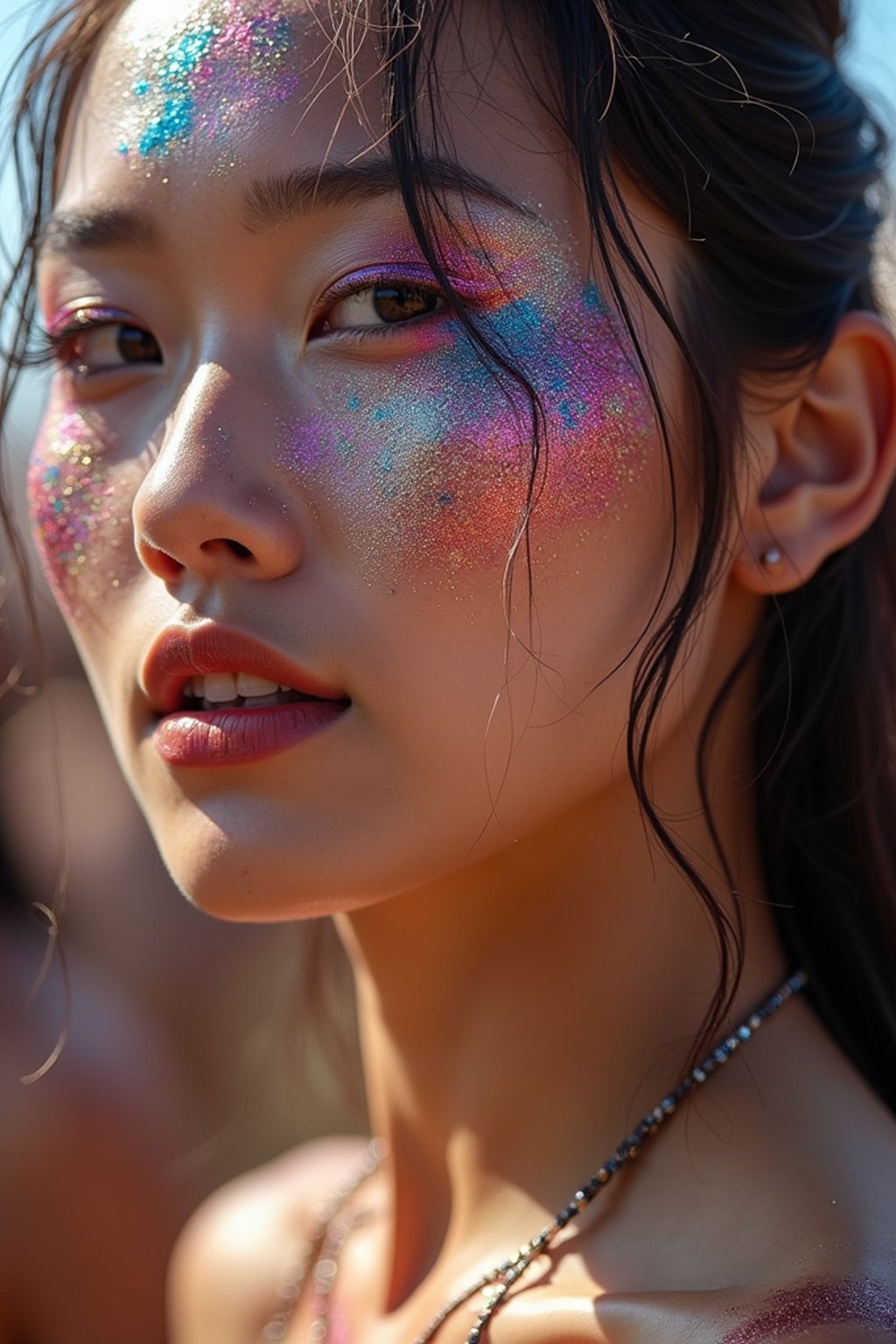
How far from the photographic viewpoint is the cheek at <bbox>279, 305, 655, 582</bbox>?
1.43 meters

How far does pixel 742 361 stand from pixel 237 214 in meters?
0.55

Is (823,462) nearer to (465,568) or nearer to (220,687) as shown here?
(465,568)

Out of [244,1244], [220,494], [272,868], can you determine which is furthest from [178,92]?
[244,1244]

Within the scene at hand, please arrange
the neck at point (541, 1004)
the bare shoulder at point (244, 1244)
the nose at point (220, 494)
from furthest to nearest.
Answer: the bare shoulder at point (244, 1244) → the neck at point (541, 1004) → the nose at point (220, 494)

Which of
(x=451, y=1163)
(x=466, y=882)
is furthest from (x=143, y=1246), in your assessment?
(x=466, y=882)

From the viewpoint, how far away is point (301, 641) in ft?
4.67

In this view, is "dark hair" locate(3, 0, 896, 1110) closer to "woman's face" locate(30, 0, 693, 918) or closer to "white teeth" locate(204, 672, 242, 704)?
"woman's face" locate(30, 0, 693, 918)

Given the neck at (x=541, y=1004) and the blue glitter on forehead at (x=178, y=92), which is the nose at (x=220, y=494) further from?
the neck at (x=541, y=1004)

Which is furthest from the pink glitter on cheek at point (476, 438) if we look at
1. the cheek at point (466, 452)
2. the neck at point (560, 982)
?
the neck at point (560, 982)

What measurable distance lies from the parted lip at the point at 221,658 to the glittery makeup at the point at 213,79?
1.50ft

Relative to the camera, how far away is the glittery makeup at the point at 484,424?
143cm

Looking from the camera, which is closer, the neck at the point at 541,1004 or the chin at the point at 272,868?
the chin at the point at 272,868

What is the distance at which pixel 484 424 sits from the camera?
1445 mm

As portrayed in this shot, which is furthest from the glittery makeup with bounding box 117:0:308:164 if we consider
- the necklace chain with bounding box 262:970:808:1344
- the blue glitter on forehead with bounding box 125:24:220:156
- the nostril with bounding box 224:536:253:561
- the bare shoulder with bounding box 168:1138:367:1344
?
the bare shoulder with bounding box 168:1138:367:1344
